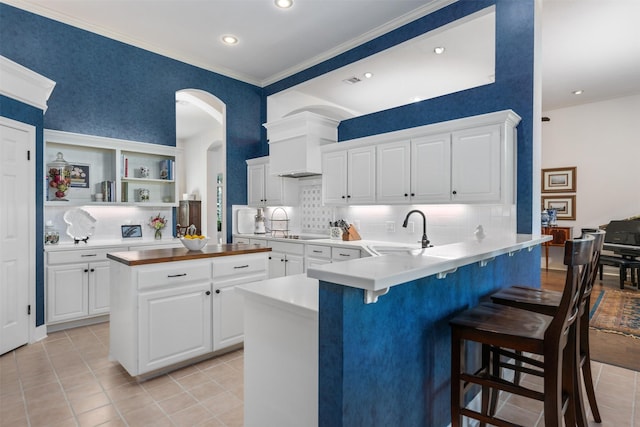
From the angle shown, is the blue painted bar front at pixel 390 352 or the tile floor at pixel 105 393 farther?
the tile floor at pixel 105 393

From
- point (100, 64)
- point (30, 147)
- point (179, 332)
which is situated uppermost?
point (100, 64)

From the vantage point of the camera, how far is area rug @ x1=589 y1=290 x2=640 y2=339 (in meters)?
3.69

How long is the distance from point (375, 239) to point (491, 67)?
2.90 meters

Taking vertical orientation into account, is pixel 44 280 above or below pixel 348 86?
below

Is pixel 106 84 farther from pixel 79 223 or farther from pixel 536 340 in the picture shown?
pixel 536 340

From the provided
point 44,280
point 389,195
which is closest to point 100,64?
point 44,280

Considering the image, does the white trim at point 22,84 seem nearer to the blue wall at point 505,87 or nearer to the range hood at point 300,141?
the range hood at point 300,141

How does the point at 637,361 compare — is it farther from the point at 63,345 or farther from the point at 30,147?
the point at 30,147

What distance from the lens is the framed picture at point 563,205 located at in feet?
23.0

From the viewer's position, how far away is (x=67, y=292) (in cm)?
365

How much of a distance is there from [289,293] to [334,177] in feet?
9.99

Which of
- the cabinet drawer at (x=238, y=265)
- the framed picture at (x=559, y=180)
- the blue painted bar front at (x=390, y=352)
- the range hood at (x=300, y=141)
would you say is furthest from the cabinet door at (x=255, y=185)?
the framed picture at (x=559, y=180)

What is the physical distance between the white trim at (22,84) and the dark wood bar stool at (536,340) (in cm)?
387

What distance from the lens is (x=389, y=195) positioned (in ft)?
12.7
